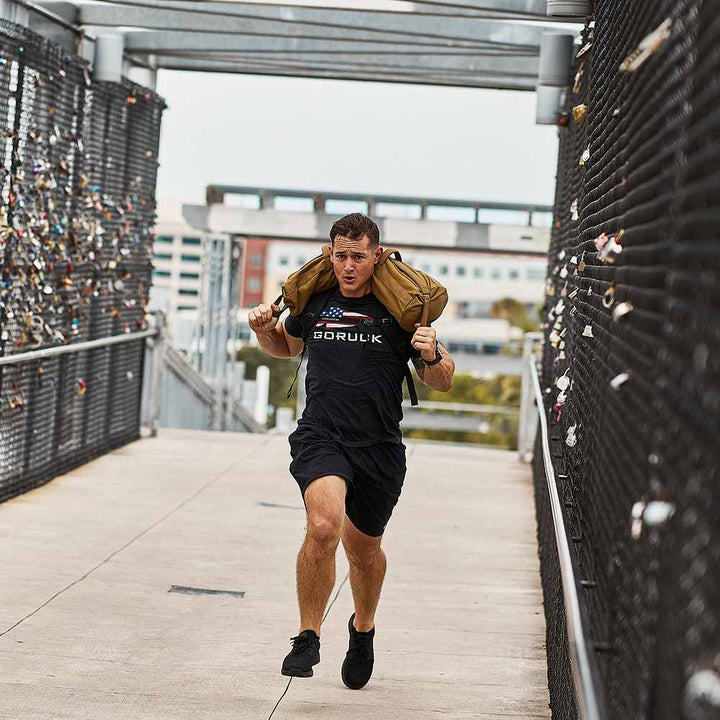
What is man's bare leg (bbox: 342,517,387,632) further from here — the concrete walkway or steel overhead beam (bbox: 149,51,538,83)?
steel overhead beam (bbox: 149,51,538,83)

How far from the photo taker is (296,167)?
55.8 metres

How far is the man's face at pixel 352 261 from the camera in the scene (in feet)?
14.5

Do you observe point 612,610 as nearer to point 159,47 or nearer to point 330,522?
point 330,522

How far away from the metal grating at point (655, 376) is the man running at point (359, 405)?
0.73 m

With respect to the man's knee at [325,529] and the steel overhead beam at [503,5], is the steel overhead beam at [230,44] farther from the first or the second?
the man's knee at [325,529]

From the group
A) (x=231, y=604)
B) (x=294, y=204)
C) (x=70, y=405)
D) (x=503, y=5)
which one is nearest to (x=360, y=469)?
(x=231, y=604)

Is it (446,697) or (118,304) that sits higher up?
(118,304)

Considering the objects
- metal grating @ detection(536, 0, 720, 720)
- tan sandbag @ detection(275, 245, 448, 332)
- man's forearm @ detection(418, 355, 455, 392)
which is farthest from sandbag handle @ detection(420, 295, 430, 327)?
metal grating @ detection(536, 0, 720, 720)

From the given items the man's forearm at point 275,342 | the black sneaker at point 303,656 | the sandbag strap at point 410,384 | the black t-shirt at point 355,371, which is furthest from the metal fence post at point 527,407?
the black sneaker at point 303,656

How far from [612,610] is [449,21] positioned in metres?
6.95

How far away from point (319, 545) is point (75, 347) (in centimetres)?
474

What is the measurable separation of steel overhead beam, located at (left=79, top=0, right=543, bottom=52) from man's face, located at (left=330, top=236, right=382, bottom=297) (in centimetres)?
448

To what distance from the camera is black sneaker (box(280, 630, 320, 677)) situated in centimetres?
405

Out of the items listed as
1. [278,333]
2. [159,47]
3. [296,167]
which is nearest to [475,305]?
[296,167]
